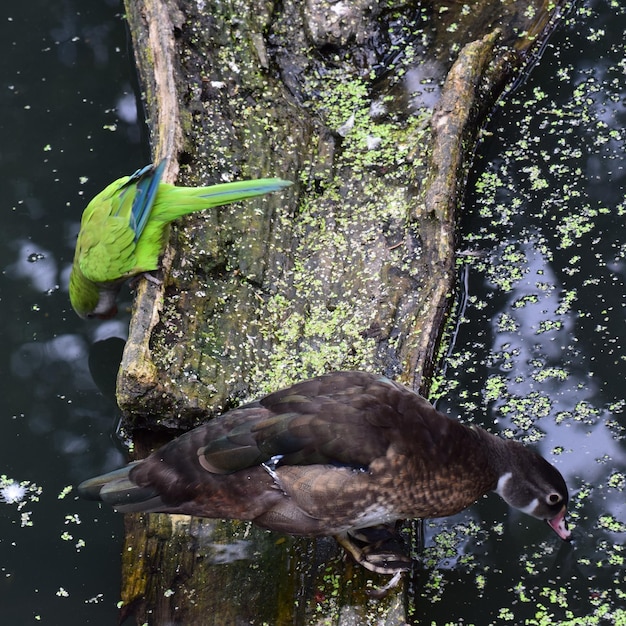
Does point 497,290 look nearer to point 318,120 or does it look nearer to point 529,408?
point 529,408

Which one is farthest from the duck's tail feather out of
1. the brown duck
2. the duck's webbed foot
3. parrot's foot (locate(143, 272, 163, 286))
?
parrot's foot (locate(143, 272, 163, 286))

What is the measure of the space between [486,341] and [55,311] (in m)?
2.42

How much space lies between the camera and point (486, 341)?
160 inches

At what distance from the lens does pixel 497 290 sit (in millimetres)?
4262

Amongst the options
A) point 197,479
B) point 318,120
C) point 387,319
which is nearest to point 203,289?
point 387,319

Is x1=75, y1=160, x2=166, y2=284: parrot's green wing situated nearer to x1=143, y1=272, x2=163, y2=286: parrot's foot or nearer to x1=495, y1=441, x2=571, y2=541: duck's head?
x1=143, y1=272, x2=163, y2=286: parrot's foot

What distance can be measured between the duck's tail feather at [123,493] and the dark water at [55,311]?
605mm

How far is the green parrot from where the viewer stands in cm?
389

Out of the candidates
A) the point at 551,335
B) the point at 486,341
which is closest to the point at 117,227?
the point at 486,341

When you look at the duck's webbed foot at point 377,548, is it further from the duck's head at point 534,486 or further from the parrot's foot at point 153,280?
the parrot's foot at point 153,280

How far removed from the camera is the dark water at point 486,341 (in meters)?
3.37

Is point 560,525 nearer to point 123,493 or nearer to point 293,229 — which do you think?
point 123,493

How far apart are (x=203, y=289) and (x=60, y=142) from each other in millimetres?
2232

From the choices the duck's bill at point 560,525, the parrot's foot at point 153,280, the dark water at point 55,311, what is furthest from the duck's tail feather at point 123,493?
the duck's bill at point 560,525
